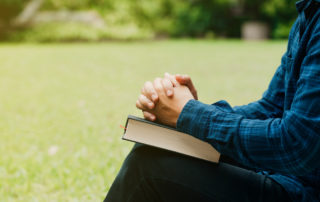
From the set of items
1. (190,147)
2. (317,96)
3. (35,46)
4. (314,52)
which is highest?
(314,52)

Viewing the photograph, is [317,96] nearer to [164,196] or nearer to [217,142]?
[217,142]

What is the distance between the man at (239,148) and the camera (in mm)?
977

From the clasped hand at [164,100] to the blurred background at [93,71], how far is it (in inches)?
44.0

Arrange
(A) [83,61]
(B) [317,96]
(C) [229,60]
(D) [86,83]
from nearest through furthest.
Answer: (B) [317,96]
(D) [86,83]
(A) [83,61]
(C) [229,60]

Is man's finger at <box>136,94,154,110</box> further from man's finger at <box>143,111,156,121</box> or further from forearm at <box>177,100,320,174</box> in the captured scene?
forearm at <box>177,100,320,174</box>

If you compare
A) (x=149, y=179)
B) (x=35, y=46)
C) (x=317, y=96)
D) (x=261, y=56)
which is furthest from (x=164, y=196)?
(x=35, y=46)

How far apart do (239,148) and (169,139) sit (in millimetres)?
251

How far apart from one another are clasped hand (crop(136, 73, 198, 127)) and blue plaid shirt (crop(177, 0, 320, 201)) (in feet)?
0.21

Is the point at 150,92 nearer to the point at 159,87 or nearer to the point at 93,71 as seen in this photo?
the point at 159,87

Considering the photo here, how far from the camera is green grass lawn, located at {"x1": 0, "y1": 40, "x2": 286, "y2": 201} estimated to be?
2.59 meters

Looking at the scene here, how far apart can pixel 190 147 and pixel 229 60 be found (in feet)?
26.8

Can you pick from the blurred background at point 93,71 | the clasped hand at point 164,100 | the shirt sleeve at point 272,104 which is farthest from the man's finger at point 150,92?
the blurred background at point 93,71

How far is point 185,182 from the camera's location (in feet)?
3.76

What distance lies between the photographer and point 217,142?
1.08 m
